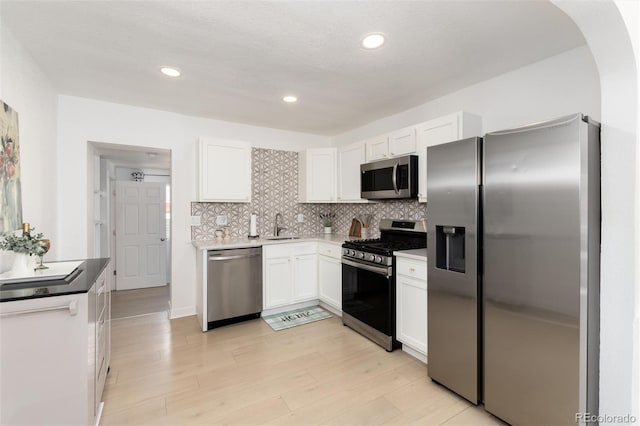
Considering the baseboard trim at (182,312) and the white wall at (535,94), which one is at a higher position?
the white wall at (535,94)

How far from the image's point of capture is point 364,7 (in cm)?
174

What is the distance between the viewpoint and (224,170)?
3.71 meters

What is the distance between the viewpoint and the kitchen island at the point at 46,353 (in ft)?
4.48

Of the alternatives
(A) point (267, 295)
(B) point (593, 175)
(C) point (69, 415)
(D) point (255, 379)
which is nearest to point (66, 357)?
(C) point (69, 415)

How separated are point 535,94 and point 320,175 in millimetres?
2598

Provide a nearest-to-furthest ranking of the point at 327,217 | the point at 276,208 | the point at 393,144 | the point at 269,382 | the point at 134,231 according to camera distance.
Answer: the point at 269,382 < the point at 393,144 < the point at 276,208 < the point at 327,217 < the point at 134,231

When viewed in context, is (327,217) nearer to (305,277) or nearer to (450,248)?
(305,277)

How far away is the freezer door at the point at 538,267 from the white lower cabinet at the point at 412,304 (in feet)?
2.07

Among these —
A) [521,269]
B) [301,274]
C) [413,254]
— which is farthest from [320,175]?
[521,269]

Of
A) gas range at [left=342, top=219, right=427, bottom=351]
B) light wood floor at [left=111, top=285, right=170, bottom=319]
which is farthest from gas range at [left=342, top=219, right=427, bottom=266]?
light wood floor at [left=111, top=285, right=170, bottom=319]

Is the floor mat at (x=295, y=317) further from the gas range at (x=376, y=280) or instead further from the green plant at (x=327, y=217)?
the green plant at (x=327, y=217)

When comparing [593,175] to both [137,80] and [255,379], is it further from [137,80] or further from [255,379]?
[137,80]

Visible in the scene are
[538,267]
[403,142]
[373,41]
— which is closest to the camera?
[538,267]

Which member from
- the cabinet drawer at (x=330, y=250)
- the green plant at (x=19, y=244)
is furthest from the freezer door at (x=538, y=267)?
the green plant at (x=19, y=244)
